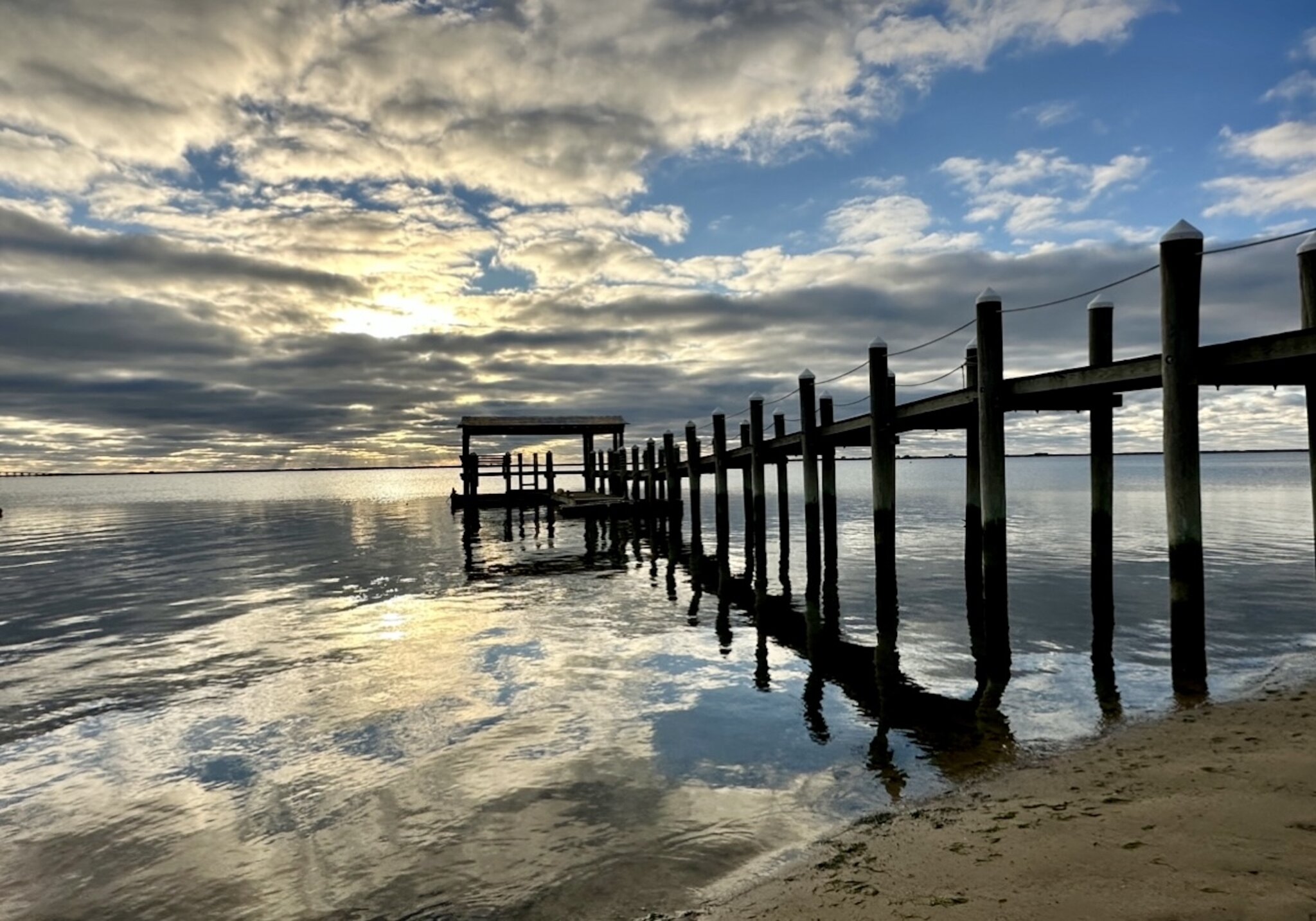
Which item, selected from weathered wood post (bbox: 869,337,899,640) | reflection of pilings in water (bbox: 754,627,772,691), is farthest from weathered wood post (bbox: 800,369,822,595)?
reflection of pilings in water (bbox: 754,627,772,691)

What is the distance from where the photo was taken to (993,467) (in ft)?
35.6

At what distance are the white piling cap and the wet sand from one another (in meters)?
5.15

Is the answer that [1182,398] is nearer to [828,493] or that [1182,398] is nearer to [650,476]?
[828,493]

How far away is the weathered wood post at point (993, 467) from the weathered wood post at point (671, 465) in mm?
20186

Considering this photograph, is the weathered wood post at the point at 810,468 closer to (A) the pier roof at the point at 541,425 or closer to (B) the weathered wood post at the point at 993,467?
(B) the weathered wood post at the point at 993,467

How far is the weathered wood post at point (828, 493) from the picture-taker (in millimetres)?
17891

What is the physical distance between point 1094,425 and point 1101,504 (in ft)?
4.24

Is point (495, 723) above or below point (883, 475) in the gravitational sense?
below

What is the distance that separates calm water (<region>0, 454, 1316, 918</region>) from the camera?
211 inches

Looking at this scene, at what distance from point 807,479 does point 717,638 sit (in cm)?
661

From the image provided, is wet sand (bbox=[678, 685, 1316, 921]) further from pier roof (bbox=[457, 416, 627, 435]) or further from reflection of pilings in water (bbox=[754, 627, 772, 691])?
pier roof (bbox=[457, 416, 627, 435])

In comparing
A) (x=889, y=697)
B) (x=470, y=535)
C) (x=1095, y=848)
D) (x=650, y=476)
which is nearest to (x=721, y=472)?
(x=650, y=476)

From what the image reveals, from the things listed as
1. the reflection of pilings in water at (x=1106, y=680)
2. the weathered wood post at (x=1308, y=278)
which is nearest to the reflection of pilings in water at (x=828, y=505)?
the reflection of pilings in water at (x=1106, y=680)

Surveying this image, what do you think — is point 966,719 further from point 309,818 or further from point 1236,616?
point 1236,616
